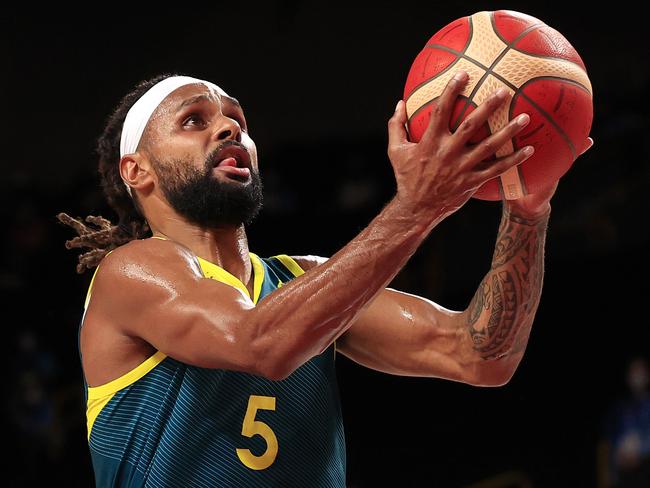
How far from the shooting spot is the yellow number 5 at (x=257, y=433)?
279 centimetres

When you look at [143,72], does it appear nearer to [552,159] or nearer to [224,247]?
[224,247]

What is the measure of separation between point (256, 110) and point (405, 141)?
10.3 meters

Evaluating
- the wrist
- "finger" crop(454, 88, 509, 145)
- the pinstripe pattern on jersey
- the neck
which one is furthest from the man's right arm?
the wrist

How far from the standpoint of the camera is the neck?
316 centimetres

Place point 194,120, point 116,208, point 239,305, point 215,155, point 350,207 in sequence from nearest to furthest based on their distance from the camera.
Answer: point 239,305 < point 215,155 < point 194,120 < point 116,208 < point 350,207

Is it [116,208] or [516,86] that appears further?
[116,208]

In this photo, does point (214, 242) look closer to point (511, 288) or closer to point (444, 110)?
point (511, 288)

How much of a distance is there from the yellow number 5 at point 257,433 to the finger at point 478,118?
1030 millimetres

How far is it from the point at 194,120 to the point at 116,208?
59 centimetres

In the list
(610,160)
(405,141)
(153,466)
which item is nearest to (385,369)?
(153,466)

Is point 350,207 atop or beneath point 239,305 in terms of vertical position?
beneath

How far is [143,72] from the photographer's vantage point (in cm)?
1227

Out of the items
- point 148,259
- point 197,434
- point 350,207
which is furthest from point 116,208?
point 350,207

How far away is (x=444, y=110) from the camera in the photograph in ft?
7.62
